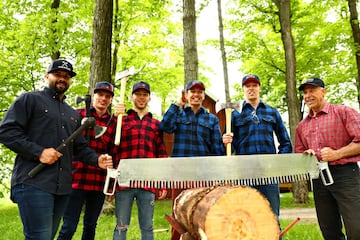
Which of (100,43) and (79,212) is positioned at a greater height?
(100,43)

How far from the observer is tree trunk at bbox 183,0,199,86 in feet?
25.8

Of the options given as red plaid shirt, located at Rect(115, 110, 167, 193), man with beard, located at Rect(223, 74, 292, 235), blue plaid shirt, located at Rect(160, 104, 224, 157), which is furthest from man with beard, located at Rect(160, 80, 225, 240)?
man with beard, located at Rect(223, 74, 292, 235)

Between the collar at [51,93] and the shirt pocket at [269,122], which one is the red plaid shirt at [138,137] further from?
the shirt pocket at [269,122]

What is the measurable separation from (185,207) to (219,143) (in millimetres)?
1613

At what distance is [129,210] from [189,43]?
15.2 feet

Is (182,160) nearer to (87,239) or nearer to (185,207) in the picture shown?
(185,207)

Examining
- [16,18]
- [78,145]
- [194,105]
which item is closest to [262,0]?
[16,18]

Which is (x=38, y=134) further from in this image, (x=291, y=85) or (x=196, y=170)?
(x=291, y=85)

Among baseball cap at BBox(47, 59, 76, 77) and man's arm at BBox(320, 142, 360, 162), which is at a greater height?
baseball cap at BBox(47, 59, 76, 77)

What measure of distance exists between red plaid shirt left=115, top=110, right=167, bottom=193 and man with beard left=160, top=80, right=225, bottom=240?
0.60 feet

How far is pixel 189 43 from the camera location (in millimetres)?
7949

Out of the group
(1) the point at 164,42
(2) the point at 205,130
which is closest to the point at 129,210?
(2) the point at 205,130

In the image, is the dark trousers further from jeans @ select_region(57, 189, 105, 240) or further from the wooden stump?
jeans @ select_region(57, 189, 105, 240)

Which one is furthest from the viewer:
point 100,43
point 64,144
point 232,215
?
point 100,43
